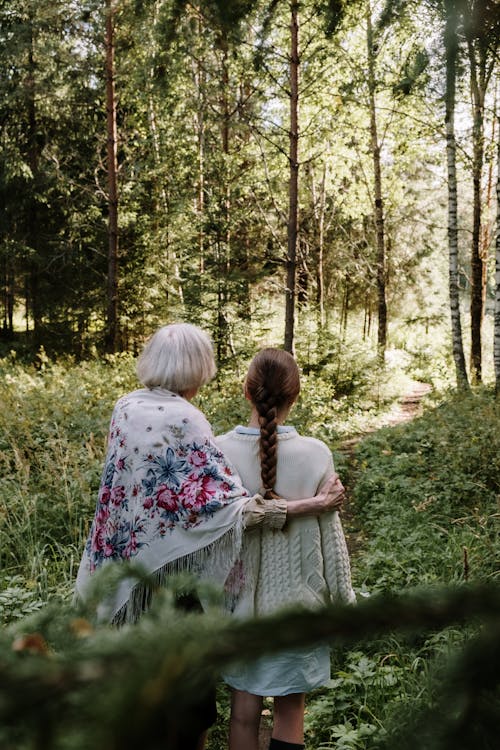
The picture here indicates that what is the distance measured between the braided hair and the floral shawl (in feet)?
0.58

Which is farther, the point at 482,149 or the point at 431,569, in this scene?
the point at 482,149

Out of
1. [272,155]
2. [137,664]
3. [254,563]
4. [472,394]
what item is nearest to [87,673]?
[137,664]

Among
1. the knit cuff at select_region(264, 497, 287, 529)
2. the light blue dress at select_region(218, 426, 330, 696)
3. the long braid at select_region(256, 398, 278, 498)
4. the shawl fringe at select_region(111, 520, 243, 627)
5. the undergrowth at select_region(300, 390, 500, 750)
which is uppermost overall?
the long braid at select_region(256, 398, 278, 498)

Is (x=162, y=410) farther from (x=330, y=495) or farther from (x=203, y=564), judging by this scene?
(x=330, y=495)

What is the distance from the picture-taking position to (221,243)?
49.4ft

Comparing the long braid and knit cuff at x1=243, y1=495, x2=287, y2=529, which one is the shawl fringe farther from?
the long braid

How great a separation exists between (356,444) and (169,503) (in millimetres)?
8175

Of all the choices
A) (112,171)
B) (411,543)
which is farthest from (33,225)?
(411,543)

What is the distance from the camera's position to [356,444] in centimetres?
1020

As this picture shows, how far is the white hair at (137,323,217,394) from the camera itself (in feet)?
8.23

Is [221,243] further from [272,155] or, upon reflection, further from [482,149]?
[482,149]

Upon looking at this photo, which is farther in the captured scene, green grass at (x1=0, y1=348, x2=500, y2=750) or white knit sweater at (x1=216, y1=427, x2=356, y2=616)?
green grass at (x1=0, y1=348, x2=500, y2=750)

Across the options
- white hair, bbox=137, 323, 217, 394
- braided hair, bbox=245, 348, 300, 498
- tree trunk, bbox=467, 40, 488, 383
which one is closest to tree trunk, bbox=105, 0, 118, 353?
tree trunk, bbox=467, 40, 488, 383

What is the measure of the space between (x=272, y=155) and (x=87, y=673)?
16725 millimetres
